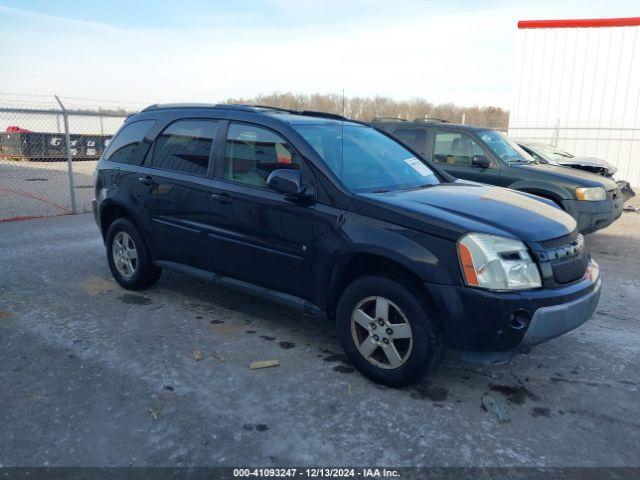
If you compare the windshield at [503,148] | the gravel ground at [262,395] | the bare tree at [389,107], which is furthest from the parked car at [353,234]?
the bare tree at [389,107]

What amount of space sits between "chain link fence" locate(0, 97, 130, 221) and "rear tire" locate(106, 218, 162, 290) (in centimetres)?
473

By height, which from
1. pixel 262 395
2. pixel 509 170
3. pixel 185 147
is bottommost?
pixel 262 395

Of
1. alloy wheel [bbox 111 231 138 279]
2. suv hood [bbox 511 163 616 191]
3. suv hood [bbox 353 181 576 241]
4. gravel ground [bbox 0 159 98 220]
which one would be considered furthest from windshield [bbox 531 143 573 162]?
gravel ground [bbox 0 159 98 220]

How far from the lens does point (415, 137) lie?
8039mm

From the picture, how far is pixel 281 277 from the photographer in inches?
154

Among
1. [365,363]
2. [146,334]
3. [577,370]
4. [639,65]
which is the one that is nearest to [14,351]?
[146,334]

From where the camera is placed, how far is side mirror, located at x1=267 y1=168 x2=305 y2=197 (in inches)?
143

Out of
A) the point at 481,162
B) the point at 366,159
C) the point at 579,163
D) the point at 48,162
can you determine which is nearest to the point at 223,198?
the point at 366,159

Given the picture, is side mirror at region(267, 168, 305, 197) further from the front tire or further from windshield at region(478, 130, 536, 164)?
windshield at region(478, 130, 536, 164)

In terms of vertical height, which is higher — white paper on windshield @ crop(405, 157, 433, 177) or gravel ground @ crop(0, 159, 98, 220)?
white paper on windshield @ crop(405, 157, 433, 177)

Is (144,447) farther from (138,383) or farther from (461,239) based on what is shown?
(461,239)

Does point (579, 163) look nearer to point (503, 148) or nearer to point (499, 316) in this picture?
point (503, 148)

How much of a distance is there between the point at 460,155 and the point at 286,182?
476 centimetres

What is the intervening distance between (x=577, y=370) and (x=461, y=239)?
1.54 meters
